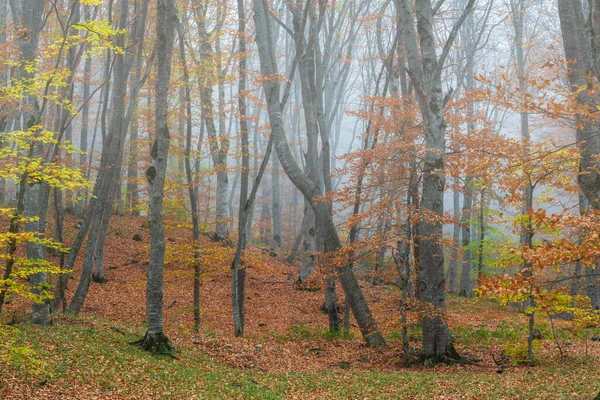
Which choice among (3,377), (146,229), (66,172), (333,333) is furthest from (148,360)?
(146,229)

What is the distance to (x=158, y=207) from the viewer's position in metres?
9.20

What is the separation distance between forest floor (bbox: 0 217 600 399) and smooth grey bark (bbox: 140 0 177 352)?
0.52 m

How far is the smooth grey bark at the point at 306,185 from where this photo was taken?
11133 mm

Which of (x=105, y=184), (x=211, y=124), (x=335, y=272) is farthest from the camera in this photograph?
(x=211, y=124)

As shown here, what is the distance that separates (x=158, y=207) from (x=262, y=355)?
409 cm

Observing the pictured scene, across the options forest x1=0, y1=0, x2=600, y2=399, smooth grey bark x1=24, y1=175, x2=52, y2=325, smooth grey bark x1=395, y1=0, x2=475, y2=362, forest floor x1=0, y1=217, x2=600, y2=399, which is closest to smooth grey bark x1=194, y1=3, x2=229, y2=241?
forest x1=0, y1=0, x2=600, y2=399

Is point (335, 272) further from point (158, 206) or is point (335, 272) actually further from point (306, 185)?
point (158, 206)

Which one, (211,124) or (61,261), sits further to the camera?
(211,124)

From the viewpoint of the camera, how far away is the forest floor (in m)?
6.96

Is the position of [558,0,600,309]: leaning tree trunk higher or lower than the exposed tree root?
higher

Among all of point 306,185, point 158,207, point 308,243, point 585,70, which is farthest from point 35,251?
point 585,70

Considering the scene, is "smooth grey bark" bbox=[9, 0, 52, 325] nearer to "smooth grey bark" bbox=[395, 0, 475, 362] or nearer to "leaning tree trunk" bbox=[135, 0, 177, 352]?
"leaning tree trunk" bbox=[135, 0, 177, 352]

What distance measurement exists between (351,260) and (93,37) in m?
7.33

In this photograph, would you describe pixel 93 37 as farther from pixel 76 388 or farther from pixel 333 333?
pixel 333 333
